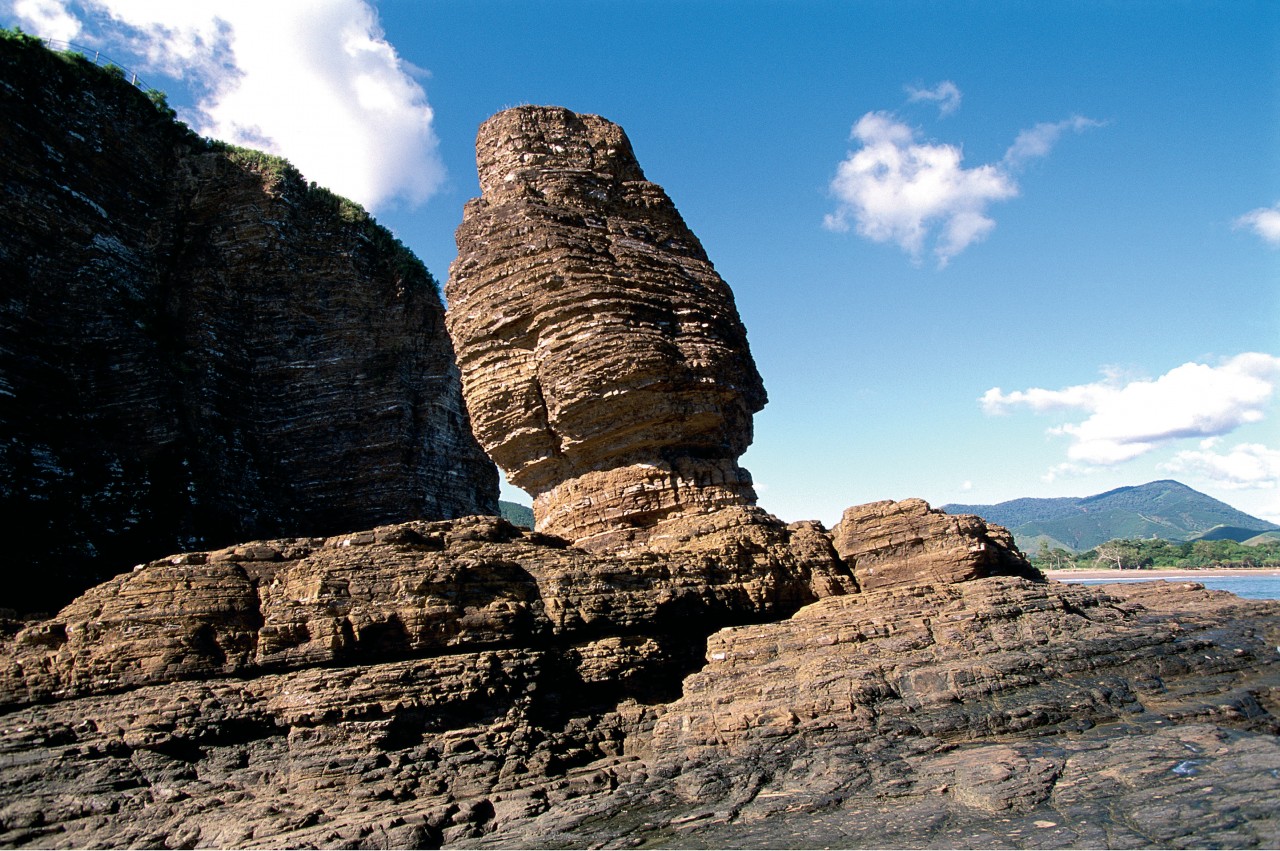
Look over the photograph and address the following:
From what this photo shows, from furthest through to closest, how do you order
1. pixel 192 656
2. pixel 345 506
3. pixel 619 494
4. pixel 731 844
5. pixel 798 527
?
pixel 345 506, pixel 619 494, pixel 798 527, pixel 192 656, pixel 731 844

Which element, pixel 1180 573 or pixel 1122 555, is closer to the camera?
pixel 1180 573

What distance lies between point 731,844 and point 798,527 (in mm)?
6984

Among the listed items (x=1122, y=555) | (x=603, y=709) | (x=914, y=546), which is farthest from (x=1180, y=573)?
(x=603, y=709)

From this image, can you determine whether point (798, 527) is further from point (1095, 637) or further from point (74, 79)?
point (74, 79)

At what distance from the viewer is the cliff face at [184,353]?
1984 centimetres

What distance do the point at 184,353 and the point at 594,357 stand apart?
1602 centimetres

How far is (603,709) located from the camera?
1180 centimetres

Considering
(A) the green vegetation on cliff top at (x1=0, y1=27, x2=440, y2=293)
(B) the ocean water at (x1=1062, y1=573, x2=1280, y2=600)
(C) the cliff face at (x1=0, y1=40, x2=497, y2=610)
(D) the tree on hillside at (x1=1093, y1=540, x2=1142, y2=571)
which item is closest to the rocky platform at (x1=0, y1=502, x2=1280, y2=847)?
(C) the cliff face at (x1=0, y1=40, x2=497, y2=610)

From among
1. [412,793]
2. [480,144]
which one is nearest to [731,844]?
[412,793]

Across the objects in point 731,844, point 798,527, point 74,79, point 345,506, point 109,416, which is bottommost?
point 731,844

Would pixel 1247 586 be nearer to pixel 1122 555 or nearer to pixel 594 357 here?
pixel 1122 555

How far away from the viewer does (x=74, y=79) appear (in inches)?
945

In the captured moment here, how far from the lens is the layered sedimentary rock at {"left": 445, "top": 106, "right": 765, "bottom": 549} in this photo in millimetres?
15648

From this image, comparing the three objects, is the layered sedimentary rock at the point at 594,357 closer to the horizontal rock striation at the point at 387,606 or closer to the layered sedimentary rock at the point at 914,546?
the horizontal rock striation at the point at 387,606
